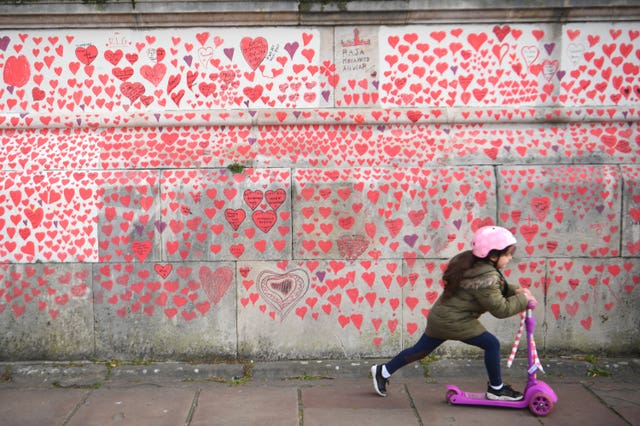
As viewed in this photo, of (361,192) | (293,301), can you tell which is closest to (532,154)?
(361,192)

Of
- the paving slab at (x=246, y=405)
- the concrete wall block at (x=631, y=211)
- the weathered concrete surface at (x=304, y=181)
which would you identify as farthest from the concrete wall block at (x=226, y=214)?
the concrete wall block at (x=631, y=211)

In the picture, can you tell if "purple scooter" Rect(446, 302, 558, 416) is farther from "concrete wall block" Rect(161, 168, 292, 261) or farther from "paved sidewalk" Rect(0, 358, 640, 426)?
"concrete wall block" Rect(161, 168, 292, 261)

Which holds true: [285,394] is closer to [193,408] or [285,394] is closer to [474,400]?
[193,408]

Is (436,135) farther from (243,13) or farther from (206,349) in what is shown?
(206,349)

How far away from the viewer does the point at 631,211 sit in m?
5.17

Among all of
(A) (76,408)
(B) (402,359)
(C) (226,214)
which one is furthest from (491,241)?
(A) (76,408)

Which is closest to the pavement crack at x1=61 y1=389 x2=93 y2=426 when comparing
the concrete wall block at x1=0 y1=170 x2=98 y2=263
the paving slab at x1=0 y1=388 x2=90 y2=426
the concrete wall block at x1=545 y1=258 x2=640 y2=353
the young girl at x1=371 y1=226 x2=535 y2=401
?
the paving slab at x1=0 y1=388 x2=90 y2=426

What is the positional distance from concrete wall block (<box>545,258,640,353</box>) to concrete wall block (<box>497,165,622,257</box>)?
0.45 ft

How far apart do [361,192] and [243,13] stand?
1885mm

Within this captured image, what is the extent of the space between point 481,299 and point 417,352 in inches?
27.3

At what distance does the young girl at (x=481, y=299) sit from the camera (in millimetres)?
3994

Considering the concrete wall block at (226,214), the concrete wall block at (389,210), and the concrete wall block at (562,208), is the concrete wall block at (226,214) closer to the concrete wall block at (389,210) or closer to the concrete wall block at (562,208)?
the concrete wall block at (389,210)

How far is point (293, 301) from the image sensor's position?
5.12 metres

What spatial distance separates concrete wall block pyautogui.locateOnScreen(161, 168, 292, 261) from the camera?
5.09 meters
